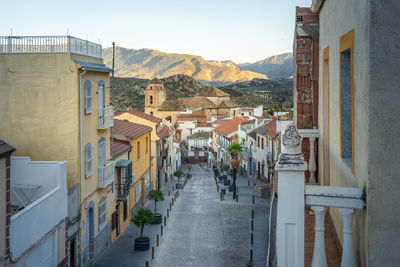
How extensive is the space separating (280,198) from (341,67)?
71.3 inches

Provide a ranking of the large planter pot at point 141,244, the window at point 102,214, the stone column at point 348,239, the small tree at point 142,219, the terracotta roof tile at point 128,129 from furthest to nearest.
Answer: the terracotta roof tile at point 128,129 → the small tree at point 142,219 → the large planter pot at point 141,244 → the window at point 102,214 → the stone column at point 348,239

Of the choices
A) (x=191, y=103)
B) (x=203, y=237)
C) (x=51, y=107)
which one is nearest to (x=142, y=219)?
→ (x=203, y=237)

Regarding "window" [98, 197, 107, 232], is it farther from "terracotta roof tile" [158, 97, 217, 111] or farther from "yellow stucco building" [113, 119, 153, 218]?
"terracotta roof tile" [158, 97, 217, 111]

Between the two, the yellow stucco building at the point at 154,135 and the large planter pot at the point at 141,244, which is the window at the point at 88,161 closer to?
the large planter pot at the point at 141,244

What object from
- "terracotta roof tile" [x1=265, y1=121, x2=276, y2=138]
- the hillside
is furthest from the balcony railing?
the hillside

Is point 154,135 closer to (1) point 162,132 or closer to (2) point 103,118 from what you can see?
(1) point 162,132

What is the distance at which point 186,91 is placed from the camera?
173 metres

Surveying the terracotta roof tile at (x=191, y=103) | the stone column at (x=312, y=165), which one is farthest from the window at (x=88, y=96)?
the terracotta roof tile at (x=191, y=103)

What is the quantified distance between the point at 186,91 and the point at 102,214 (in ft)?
501

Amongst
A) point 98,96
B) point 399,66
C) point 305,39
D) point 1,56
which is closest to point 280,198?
point 399,66

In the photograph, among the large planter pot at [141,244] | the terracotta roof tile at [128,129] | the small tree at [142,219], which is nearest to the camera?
the large planter pot at [141,244]

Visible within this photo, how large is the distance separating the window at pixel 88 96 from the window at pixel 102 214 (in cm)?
489

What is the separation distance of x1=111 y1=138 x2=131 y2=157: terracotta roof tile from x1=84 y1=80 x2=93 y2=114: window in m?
4.25

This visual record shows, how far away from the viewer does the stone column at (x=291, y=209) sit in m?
3.60
